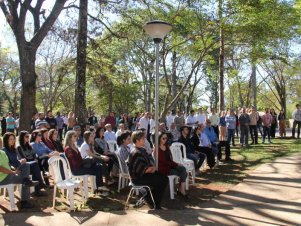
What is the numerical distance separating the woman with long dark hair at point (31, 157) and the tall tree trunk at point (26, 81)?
4862 mm

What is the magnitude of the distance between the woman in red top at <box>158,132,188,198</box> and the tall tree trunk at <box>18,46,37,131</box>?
21.5 ft

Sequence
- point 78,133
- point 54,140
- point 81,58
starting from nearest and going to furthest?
point 54,140 → point 78,133 → point 81,58

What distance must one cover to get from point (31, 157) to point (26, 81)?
5317 millimetres

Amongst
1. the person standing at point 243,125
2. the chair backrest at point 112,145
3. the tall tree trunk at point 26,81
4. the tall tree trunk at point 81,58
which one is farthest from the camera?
the person standing at point 243,125

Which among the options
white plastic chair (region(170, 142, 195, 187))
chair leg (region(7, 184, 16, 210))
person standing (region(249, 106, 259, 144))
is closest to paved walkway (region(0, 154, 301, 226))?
chair leg (region(7, 184, 16, 210))

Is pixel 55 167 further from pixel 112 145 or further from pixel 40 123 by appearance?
pixel 40 123

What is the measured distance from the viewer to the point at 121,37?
590 inches

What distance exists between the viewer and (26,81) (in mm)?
12633

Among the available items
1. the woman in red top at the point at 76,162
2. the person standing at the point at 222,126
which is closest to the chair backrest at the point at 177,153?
the woman in red top at the point at 76,162

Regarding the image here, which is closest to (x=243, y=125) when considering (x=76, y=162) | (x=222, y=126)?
(x=222, y=126)

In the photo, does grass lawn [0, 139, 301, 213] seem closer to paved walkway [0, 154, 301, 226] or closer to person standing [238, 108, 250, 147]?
paved walkway [0, 154, 301, 226]

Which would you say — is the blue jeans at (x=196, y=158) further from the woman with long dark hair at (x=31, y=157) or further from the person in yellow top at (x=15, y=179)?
the person in yellow top at (x=15, y=179)

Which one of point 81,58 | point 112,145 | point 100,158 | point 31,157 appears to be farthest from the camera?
point 81,58

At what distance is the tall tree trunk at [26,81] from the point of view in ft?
41.3
